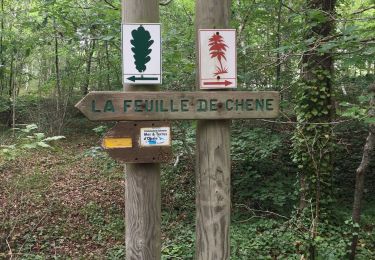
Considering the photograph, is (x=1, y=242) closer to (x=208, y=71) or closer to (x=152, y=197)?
(x=152, y=197)

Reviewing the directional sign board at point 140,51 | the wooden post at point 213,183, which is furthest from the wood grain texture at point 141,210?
the directional sign board at point 140,51

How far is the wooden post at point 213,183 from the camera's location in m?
2.62

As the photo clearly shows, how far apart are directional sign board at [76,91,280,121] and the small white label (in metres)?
0.08

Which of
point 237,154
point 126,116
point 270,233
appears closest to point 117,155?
point 126,116

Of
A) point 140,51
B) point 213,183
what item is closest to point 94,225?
point 213,183

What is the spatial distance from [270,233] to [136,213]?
381 centimetres

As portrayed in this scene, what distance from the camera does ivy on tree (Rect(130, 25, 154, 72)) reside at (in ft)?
7.89

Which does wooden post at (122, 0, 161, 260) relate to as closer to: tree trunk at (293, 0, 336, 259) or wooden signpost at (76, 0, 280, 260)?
wooden signpost at (76, 0, 280, 260)

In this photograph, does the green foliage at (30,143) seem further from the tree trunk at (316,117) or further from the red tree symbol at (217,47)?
the tree trunk at (316,117)

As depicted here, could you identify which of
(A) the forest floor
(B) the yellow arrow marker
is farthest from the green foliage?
(A) the forest floor

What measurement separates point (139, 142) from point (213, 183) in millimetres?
576

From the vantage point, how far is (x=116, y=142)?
2.46 m

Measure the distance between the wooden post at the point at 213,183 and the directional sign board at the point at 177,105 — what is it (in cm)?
13

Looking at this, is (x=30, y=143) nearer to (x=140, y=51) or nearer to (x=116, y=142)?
(x=116, y=142)
